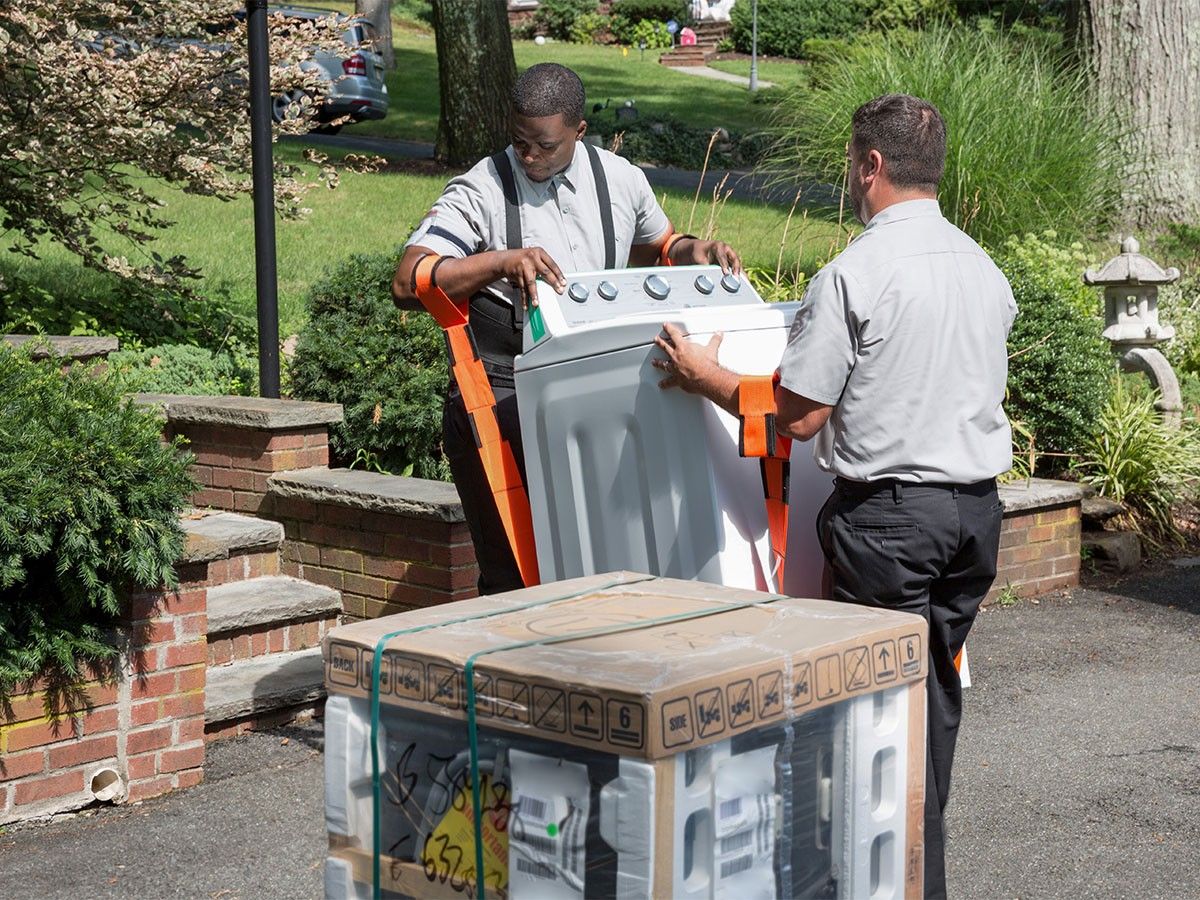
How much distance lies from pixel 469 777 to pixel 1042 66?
33.4 feet

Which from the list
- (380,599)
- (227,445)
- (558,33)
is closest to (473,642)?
(380,599)

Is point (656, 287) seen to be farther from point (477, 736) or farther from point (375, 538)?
point (375, 538)

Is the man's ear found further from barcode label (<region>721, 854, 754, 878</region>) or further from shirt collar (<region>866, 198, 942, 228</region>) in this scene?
barcode label (<region>721, 854, 754, 878</region>)

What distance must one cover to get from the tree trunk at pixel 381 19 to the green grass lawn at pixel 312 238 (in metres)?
12.7

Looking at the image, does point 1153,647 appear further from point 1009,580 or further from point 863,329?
point 863,329

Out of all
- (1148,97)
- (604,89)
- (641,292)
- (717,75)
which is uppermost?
(717,75)

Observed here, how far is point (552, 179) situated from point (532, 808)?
216 cm

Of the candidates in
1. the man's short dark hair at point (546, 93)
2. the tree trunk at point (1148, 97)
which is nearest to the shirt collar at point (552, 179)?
the man's short dark hair at point (546, 93)

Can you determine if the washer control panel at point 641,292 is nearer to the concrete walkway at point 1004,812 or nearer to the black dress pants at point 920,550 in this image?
the black dress pants at point 920,550

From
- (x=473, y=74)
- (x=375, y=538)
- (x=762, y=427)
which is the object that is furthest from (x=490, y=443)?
(x=473, y=74)

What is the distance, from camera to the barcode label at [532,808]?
7.60 ft

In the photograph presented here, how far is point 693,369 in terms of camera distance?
3281 mm

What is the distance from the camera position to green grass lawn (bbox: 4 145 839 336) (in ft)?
28.3

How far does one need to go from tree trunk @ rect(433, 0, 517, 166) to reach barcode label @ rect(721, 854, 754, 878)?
510 inches
